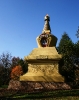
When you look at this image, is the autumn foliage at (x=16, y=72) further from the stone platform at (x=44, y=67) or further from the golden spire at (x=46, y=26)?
the stone platform at (x=44, y=67)

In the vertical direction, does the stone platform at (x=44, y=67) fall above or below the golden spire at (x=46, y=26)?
below

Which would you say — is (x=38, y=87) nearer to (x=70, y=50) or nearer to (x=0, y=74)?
(x=70, y=50)

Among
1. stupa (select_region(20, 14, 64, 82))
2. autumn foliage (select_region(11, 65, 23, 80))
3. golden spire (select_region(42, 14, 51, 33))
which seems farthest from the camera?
autumn foliage (select_region(11, 65, 23, 80))

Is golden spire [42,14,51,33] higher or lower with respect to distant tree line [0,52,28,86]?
higher

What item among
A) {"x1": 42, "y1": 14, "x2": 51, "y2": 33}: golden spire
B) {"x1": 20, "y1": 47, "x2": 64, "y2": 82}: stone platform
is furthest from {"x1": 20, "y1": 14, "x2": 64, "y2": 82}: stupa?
{"x1": 42, "y1": 14, "x2": 51, "y2": 33}: golden spire

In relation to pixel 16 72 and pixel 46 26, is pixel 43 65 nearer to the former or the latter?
pixel 46 26

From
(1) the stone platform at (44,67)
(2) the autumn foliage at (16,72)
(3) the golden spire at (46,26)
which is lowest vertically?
(2) the autumn foliage at (16,72)

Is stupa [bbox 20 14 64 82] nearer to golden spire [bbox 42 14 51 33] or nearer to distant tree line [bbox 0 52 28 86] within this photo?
golden spire [bbox 42 14 51 33]

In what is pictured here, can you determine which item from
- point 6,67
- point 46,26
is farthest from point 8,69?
point 46,26

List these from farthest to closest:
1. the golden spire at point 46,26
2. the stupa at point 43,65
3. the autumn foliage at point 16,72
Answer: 1. the autumn foliage at point 16,72
2. the golden spire at point 46,26
3. the stupa at point 43,65

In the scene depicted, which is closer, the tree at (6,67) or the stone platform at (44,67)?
the stone platform at (44,67)

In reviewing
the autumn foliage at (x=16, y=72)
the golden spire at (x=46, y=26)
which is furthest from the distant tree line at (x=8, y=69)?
the golden spire at (x=46, y=26)

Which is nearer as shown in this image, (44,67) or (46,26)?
(44,67)

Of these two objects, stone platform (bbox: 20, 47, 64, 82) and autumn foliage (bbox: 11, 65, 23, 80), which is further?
autumn foliage (bbox: 11, 65, 23, 80)
